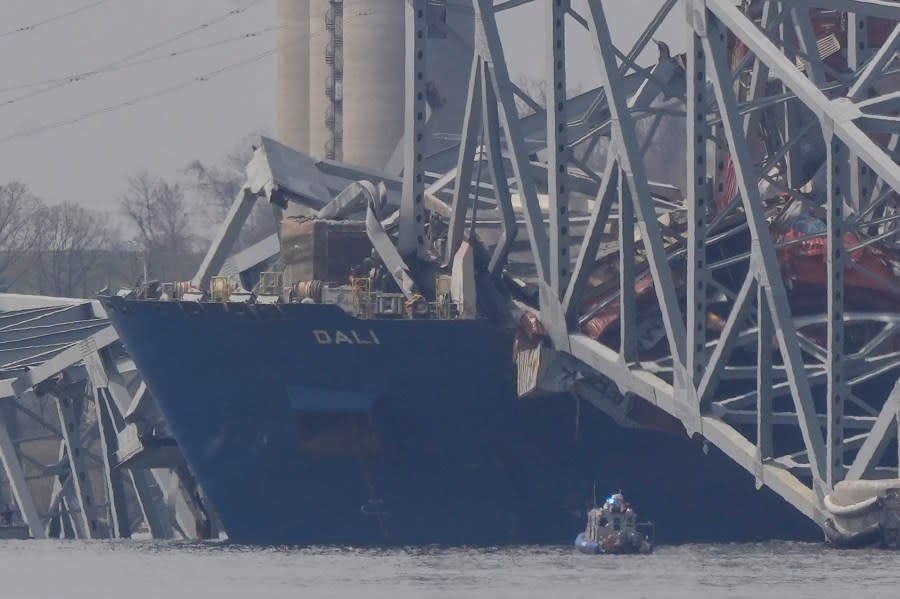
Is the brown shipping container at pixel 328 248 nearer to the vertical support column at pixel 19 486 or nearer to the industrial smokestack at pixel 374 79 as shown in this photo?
the vertical support column at pixel 19 486

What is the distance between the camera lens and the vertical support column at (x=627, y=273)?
67.2m

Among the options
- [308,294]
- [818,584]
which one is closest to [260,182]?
[308,294]

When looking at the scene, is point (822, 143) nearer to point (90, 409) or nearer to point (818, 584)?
point (818, 584)

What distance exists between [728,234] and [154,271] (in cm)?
10336

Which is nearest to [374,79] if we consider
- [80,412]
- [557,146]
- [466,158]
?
[80,412]

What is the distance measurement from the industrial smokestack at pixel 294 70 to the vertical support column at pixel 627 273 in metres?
76.2

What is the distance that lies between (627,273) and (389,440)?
9.36 meters

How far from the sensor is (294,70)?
143 meters

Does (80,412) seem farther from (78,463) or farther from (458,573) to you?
(458,573)

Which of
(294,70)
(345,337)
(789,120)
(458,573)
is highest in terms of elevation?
(294,70)

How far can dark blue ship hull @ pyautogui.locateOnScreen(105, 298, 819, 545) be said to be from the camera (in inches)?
2857

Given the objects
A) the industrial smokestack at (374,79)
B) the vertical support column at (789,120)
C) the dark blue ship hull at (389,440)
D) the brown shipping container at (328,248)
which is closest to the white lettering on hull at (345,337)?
the dark blue ship hull at (389,440)

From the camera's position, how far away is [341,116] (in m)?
134

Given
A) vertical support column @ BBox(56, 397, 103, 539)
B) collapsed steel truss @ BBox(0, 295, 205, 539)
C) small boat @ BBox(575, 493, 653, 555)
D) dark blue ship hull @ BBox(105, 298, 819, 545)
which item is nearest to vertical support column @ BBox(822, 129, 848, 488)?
small boat @ BBox(575, 493, 653, 555)
